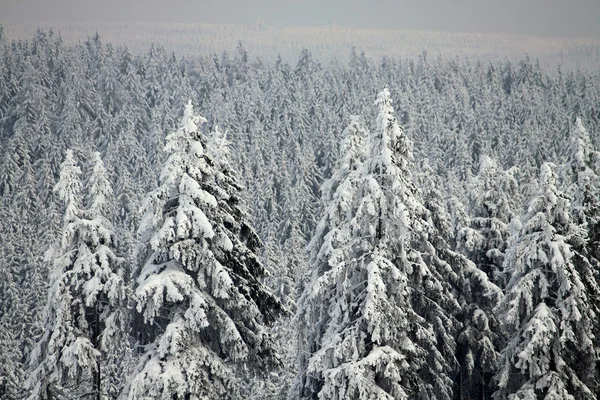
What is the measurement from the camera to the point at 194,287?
16641mm

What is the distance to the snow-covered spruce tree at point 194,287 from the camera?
16.1 m

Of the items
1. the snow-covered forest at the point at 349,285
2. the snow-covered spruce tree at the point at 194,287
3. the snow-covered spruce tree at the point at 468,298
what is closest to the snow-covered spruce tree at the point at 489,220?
the snow-covered forest at the point at 349,285

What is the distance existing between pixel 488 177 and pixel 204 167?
14.6 meters

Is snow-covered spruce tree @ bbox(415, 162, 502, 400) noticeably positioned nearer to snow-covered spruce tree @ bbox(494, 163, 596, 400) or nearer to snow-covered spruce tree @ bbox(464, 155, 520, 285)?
snow-covered spruce tree @ bbox(464, 155, 520, 285)

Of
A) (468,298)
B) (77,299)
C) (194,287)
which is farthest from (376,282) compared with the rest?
(468,298)

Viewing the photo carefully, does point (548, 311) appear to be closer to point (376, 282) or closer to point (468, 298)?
point (468, 298)

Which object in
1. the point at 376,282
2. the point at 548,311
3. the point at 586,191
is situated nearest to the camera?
the point at 376,282

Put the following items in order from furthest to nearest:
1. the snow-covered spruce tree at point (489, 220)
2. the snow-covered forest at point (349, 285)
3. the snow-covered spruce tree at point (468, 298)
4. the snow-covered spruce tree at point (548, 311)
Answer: the snow-covered spruce tree at point (489, 220) → the snow-covered spruce tree at point (468, 298) → the snow-covered spruce tree at point (548, 311) → the snow-covered forest at point (349, 285)

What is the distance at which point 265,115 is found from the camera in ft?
458

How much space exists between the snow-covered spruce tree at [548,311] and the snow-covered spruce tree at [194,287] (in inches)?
317

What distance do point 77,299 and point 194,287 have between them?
4.40 meters

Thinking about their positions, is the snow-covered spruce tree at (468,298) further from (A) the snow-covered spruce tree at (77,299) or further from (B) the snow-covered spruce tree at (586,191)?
(A) the snow-covered spruce tree at (77,299)

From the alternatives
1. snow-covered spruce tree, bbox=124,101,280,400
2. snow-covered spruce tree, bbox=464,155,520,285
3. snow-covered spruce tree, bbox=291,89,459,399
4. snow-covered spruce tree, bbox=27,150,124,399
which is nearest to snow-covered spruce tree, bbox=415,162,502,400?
snow-covered spruce tree, bbox=464,155,520,285

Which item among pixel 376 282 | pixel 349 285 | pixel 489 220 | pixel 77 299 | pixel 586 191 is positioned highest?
pixel 489 220
